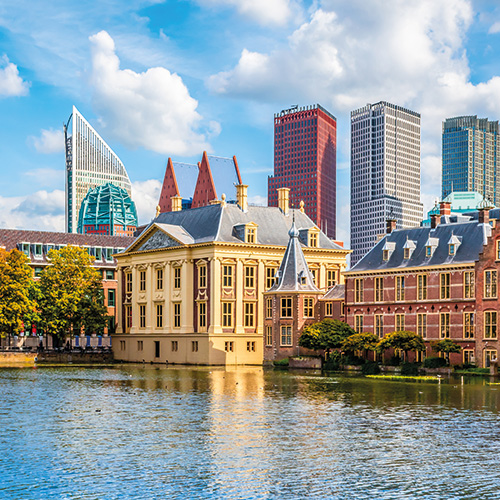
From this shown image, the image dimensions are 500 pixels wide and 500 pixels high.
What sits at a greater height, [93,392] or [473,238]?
[473,238]

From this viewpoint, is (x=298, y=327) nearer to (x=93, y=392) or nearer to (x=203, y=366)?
(x=203, y=366)

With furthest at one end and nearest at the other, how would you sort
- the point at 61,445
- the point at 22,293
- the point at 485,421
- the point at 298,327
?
1. the point at 22,293
2. the point at 298,327
3. the point at 485,421
4. the point at 61,445

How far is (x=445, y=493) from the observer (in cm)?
3022

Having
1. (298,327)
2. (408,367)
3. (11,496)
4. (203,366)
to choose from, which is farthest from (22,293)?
(11,496)

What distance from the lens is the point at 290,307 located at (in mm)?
108250

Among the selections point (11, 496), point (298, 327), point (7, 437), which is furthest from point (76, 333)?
point (11, 496)

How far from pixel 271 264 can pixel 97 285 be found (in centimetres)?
2618

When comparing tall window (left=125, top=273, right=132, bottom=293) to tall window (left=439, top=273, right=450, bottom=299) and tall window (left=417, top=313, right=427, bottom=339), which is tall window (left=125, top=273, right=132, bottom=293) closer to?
tall window (left=417, top=313, right=427, bottom=339)

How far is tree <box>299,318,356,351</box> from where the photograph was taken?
10119 centimetres

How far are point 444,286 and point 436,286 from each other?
1085 millimetres

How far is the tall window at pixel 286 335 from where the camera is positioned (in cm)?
10750

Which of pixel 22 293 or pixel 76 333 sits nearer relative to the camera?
pixel 22 293

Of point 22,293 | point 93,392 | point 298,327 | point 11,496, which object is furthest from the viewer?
point 22,293

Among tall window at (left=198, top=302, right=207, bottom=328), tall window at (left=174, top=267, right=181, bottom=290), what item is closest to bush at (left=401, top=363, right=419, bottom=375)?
tall window at (left=198, top=302, right=207, bottom=328)
